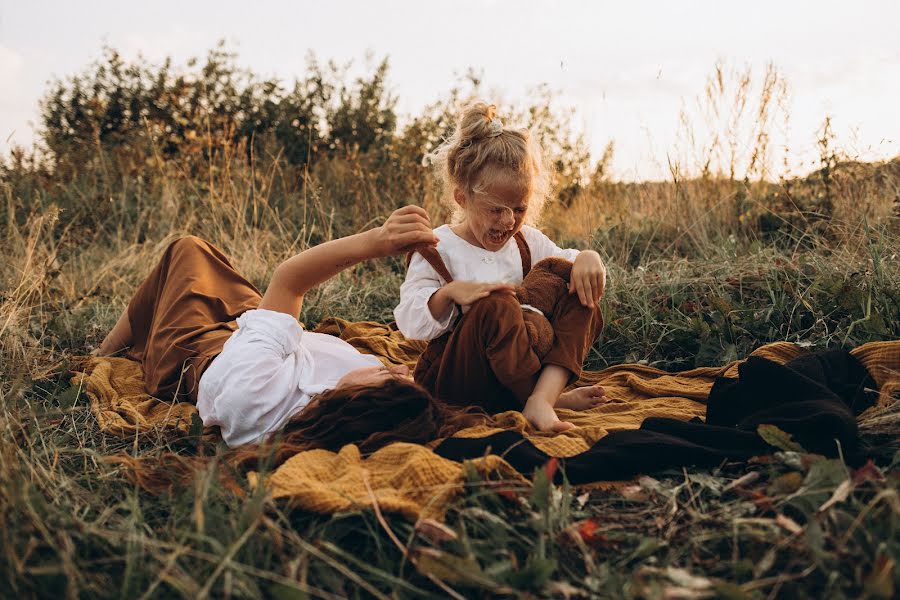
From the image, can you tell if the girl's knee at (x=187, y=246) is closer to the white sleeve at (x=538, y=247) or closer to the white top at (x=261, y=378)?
the white top at (x=261, y=378)

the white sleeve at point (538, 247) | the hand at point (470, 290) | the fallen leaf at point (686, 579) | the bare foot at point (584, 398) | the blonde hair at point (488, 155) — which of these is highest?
the blonde hair at point (488, 155)

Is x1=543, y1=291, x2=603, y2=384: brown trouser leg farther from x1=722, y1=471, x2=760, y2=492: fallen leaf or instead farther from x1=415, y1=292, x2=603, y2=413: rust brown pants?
x1=722, y1=471, x2=760, y2=492: fallen leaf

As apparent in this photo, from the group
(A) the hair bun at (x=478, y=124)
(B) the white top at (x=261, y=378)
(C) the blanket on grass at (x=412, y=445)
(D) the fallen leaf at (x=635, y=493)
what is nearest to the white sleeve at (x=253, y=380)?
(B) the white top at (x=261, y=378)

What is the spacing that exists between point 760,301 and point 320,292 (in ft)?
7.85

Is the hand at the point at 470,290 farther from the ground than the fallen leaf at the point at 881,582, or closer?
farther from the ground

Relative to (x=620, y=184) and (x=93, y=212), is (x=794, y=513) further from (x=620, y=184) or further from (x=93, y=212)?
(x=93, y=212)

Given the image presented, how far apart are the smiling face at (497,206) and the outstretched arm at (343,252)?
24 cm

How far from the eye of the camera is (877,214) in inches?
165

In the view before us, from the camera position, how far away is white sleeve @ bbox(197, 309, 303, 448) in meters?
2.14

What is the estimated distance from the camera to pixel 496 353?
2.27m

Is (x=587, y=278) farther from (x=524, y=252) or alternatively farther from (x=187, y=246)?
(x=187, y=246)

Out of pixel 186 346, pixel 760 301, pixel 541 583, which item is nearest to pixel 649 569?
pixel 541 583

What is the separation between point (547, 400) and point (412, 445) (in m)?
0.67

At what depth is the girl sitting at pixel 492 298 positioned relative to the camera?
2.27 m
